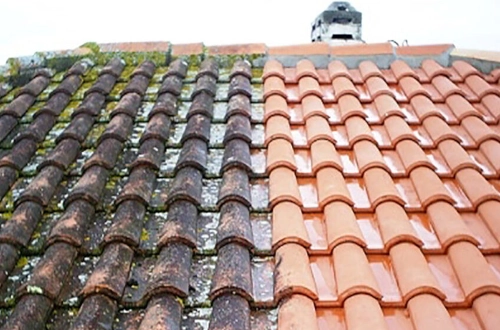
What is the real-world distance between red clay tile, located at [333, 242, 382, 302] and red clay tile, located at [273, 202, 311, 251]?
18cm

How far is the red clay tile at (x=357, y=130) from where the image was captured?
125 inches

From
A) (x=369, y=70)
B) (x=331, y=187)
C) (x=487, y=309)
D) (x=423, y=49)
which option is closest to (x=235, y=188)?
(x=331, y=187)

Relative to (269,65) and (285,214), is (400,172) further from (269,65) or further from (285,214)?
(269,65)

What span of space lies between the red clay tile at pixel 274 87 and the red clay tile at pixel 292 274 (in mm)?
1803

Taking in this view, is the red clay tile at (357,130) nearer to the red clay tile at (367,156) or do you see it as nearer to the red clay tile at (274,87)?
the red clay tile at (367,156)

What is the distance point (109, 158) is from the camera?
9.95 feet

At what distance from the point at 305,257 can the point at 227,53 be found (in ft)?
9.32

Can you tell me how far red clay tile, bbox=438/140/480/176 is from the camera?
114 inches

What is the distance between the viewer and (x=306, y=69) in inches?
168

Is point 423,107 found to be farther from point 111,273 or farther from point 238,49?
point 111,273

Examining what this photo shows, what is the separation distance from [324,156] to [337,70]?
4.97ft

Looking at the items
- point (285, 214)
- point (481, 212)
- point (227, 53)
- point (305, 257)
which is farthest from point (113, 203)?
point (227, 53)

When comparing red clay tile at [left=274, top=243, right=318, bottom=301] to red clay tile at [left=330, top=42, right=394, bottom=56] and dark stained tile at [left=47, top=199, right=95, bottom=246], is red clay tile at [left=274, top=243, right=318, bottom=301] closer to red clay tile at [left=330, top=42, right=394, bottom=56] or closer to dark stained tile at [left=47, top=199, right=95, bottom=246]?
dark stained tile at [left=47, top=199, right=95, bottom=246]

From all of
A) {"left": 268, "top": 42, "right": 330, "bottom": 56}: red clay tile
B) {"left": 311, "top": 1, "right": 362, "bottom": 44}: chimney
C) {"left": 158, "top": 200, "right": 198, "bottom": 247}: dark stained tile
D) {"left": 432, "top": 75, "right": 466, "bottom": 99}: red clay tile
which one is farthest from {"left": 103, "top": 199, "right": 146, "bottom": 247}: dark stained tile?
{"left": 311, "top": 1, "right": 362, "bottom": 44}: chimney
